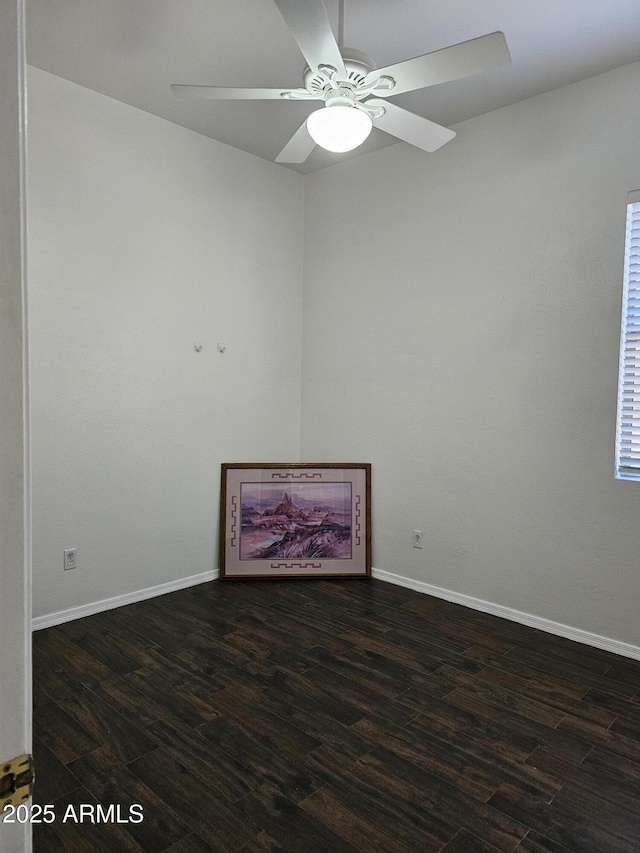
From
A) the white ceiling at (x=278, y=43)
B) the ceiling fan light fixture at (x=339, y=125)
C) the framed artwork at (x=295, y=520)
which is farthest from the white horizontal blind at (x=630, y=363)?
the framed artwork at (x=295, y=520)

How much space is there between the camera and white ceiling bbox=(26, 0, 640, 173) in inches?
93.4

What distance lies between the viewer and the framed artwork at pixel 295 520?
3879 mm

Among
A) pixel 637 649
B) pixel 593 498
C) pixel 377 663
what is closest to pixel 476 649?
pixel 377 663

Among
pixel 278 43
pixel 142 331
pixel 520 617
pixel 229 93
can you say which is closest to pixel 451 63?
pixel 229 93

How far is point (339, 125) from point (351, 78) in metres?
0.17

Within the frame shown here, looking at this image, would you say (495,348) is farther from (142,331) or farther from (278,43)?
(142,331)

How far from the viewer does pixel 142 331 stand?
135 inches

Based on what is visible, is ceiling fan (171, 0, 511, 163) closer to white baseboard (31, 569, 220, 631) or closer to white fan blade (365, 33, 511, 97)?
white fan blade (365, 33, 511, 97)

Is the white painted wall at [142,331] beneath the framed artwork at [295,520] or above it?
above

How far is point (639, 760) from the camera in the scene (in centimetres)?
206

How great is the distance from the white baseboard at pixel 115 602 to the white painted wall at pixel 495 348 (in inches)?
48.1

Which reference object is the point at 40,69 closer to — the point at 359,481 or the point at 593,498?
the point at 359,481

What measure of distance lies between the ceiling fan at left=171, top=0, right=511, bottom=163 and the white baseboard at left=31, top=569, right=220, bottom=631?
2.62 m

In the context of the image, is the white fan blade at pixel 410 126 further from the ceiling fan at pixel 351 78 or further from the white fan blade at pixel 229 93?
the white fan blade at pixel 229 93
